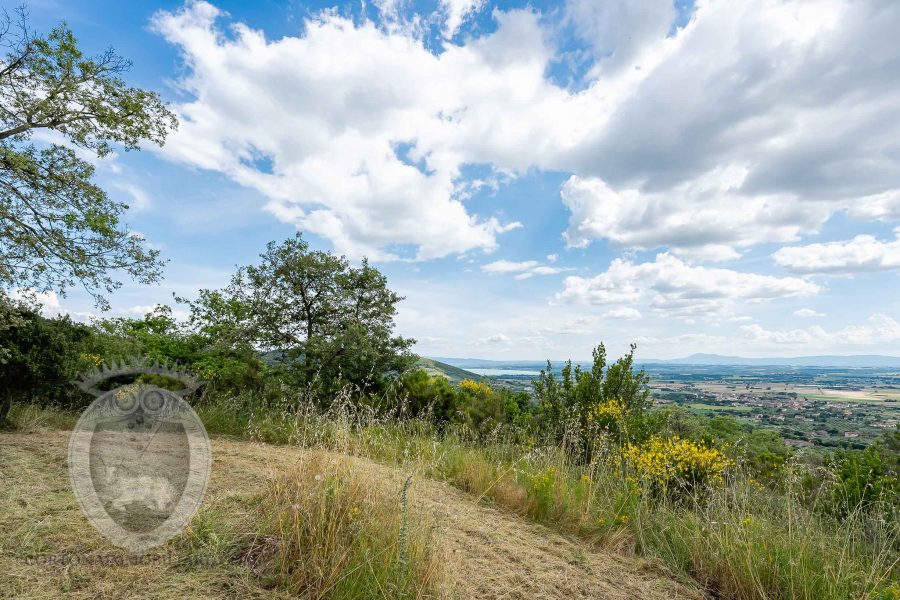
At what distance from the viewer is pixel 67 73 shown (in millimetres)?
8164

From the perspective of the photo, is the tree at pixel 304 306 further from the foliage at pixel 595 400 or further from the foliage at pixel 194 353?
the foliage at pixel 595 400

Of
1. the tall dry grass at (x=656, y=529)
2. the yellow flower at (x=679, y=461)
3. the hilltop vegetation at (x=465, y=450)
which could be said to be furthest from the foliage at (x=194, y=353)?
the yellow flower at (x=679, y=461)

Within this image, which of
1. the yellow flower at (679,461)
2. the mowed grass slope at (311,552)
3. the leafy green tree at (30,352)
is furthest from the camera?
the leafy green tree at (30,352)

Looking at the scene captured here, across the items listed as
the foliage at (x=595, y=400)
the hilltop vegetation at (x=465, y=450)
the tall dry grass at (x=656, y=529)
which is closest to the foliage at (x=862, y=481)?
the hilltop vegetation at (x=465, y=450)

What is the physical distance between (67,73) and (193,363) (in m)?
6.31

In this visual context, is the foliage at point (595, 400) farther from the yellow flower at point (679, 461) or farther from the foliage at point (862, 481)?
the foliage at point (862, 481)

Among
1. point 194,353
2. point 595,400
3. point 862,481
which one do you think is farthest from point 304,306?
point 862,481

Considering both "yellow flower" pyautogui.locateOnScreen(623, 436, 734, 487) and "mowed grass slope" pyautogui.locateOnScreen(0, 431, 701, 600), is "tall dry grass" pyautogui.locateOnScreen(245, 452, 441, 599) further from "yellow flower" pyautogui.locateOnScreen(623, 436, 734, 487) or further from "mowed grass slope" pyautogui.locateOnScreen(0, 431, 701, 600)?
"yellow flower" pyautogui.locateOnScreen(623, 436, 734, 487)

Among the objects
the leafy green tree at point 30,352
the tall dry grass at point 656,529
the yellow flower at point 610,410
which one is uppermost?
the leafy green tree at point 30,352

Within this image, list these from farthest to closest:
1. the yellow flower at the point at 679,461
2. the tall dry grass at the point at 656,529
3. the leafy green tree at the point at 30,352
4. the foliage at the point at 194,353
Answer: the foliage at the point at 194,353, the leafy green tree at the point at 30,352, the yellow flower at the point at 679,461, the tall dry grass at the point at 656,529

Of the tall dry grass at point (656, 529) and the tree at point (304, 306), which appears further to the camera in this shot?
the tree at point (304, 306)

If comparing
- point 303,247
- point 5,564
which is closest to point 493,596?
point 5,564

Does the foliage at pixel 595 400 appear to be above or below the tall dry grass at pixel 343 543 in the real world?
above

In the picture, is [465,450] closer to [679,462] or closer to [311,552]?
[679,462]
